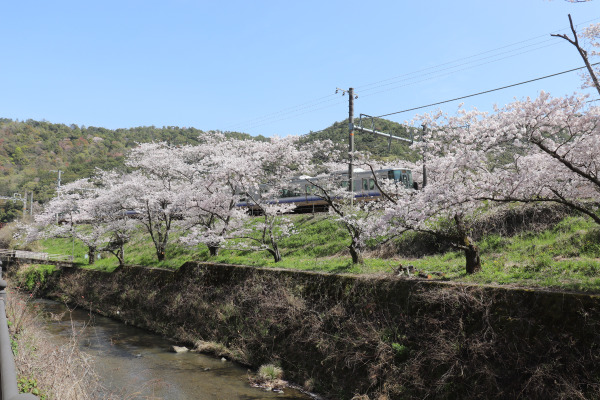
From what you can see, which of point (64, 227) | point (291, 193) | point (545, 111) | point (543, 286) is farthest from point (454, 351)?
point (64, 227)

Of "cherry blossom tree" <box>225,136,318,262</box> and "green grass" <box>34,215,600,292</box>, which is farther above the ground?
"cherry blossom tree" <box>225,136,318,262</box>

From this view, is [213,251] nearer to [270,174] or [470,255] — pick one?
[270,174]

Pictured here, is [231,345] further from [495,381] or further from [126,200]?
[126,200]

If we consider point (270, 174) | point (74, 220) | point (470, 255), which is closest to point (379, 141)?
point (270, 174)

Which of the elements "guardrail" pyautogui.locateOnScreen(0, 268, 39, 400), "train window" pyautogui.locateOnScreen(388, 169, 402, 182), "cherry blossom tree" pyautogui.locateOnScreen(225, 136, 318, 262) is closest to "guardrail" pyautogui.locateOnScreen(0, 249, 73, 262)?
"cherry blossom tree" pyautogui.locateOnScreen(225, 136, 318, 262)

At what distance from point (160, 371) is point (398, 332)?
7.74 metres

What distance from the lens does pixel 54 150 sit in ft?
283

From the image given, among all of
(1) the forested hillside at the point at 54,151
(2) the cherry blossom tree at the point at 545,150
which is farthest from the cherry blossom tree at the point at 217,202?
(1) the forested hillside at the point at 54,151

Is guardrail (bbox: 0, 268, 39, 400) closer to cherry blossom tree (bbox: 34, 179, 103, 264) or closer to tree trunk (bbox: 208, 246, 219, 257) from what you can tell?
tree trunk (bbox: 208, 246, 219, 257)

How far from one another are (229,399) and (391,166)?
2173cm

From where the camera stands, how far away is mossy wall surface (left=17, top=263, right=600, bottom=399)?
7652mm

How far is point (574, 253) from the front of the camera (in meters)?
12.3

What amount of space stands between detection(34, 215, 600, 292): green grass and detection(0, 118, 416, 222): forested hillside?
39357 mm

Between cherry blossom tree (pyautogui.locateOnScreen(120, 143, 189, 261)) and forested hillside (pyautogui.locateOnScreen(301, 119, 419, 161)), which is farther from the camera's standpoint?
forested hillside (pyautogui.locateOnScreen(301, 119, 419, 161))
